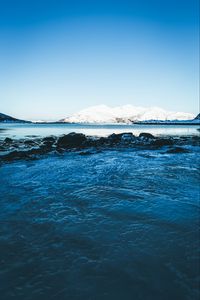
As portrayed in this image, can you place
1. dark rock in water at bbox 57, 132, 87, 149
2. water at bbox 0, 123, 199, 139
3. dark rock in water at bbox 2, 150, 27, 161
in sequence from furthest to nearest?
water at bbox 0, 123, 199, 139 → dark rock in water at bbox 57, 132, 87, 149 → dark rock in water at bbox 2, 150, 27, 161

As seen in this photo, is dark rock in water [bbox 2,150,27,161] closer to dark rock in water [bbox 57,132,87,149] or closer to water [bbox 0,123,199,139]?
dark rock in water [bbox 57,132,87,149]

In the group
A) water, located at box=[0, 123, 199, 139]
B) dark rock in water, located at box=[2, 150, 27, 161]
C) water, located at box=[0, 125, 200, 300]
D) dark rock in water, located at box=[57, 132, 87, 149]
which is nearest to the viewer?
water, located at box=[0, 125, 200, 300]

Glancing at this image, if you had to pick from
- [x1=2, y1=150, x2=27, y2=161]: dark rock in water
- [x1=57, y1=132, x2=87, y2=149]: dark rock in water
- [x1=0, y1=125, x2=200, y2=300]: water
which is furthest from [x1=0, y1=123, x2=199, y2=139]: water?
[x1=0, y1=125, x2=200, y2=300]: water

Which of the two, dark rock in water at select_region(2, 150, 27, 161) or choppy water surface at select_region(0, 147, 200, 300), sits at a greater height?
dark rock in water at select_region(2, 150, 27, 161)

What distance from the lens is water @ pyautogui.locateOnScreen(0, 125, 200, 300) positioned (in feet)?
13.2

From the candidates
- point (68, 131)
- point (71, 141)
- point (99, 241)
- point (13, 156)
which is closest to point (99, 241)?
point (99, 241)

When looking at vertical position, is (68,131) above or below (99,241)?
above

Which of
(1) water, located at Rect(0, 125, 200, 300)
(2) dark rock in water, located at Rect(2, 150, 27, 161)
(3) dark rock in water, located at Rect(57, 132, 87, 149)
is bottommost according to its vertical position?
(1) water, located at Rect(0, 125, 200, 300)

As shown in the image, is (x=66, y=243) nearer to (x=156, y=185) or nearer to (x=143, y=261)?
(x=143, y=261)

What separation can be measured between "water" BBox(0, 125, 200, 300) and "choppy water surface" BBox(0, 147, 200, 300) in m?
0.02

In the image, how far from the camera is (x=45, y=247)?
5234 mm

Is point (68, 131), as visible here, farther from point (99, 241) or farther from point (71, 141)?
point (99, 241)

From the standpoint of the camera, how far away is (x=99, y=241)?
218 inches

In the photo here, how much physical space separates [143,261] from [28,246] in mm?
2593
